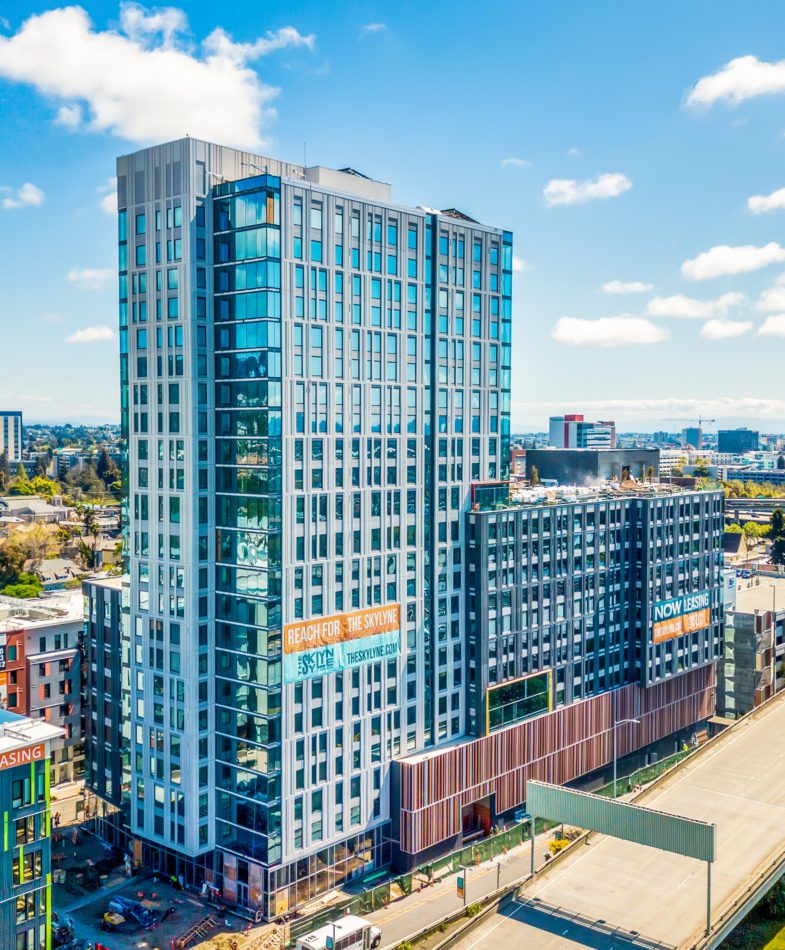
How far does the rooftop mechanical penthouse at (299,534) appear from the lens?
84938 millimetres

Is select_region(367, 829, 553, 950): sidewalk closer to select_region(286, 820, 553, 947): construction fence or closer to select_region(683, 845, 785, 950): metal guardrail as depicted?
select_region(286, 820, 553, 947): construction fence

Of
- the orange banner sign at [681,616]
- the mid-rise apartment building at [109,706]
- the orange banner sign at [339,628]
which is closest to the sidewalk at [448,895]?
the orange banner sign at [339,628]

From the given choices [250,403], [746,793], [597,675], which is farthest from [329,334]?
[746,793]

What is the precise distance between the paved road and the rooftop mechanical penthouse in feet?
56.9

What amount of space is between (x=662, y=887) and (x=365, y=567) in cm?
3929

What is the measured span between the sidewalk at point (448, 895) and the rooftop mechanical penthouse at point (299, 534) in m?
4.32

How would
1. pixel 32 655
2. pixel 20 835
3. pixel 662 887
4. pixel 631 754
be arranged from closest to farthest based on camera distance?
pixel 20 835
pixel 662 887
pixel 32 655
pixel 631 754

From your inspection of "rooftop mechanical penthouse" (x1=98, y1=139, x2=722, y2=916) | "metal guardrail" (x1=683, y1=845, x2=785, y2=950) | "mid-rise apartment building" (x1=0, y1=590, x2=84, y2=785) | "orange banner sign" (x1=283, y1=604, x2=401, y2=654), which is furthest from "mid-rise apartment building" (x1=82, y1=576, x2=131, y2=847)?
"metal guardrail" (x1=683, y1=845, x2=785, y2=950)

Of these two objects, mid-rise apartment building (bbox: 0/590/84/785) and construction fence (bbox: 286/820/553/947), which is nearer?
construction fence (bbox: 286/820/553/947)

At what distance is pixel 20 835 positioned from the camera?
222 ft

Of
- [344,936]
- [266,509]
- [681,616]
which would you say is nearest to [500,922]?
[344,936]

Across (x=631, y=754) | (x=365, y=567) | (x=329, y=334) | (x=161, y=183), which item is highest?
(x=161, y=183)

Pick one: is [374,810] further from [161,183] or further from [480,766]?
[161,183]

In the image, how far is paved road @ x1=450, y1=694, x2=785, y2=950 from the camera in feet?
241
